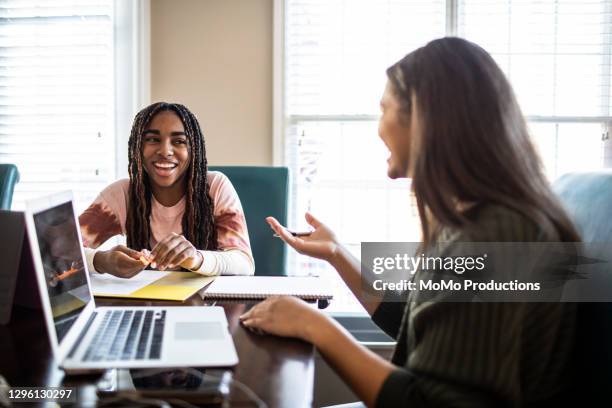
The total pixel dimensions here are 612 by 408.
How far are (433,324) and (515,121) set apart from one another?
1.08 feet

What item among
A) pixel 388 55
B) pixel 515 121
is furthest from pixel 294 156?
pixel 515 121

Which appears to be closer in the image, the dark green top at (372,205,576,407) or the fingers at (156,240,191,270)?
the dark green top at (372,205,576,407)

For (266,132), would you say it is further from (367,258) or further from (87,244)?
(367,258)

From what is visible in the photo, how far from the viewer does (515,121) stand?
0.78 metres

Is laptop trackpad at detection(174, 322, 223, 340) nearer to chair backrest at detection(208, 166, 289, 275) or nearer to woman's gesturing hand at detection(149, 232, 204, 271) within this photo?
woman's gesturing hand at detection(149, 232, 204, 271)

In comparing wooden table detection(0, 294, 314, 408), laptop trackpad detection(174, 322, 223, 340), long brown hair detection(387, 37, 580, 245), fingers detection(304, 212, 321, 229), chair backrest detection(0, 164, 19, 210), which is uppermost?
long brown hair detection(387, 37, 580, 245)

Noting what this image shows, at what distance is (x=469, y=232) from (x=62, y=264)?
64 centimetres

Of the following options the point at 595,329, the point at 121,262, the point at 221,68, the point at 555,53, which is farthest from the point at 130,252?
the point at 555,53

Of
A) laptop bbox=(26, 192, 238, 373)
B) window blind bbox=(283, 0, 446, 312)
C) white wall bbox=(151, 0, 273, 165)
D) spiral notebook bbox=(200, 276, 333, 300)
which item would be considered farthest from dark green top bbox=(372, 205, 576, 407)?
white wall bbox=(151, 0, 273, 165)

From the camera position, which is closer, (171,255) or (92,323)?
(92,323)

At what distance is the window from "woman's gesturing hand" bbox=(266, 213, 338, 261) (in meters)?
1.25

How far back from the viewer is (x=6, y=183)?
174 centimetres

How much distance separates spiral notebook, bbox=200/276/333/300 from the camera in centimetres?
117

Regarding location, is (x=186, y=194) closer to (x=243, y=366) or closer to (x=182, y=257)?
(x=182, y=257)
